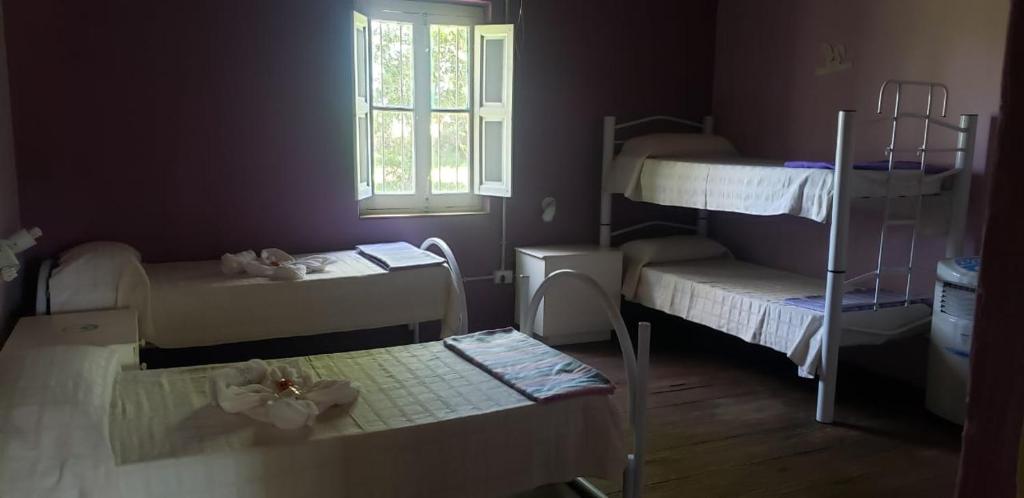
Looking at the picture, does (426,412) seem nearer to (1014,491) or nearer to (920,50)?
(1014,491)

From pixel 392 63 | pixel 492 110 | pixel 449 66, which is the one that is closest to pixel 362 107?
pixel 392 63

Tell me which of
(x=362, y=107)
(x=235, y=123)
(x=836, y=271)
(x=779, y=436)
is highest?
(x=362, y=107)

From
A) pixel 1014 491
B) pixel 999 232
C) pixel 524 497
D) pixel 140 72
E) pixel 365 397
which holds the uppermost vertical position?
pixel 140 72

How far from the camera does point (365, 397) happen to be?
7.95 ft

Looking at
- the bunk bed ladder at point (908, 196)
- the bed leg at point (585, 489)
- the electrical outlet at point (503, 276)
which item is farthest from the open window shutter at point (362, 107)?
the bunk bed ladder at point (908, 196)

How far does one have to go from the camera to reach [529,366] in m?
2.65

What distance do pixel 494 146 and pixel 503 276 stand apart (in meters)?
0.81

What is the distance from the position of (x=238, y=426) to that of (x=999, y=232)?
6.64 feet

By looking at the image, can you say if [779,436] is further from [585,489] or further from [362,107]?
[362,107]

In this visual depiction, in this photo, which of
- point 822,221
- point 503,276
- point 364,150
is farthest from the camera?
point 503,276

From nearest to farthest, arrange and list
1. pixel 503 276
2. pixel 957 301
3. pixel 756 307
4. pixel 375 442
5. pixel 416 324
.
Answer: pixel 375 442 → pixel 957 301 → pixel 756 307 → pixel 416 324 → pixel 503 276

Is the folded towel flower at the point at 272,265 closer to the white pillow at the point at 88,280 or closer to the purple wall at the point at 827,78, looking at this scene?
the white pillow at the point at 88,280

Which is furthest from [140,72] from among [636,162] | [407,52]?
[636,162]

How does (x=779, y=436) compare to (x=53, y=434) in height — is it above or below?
below
